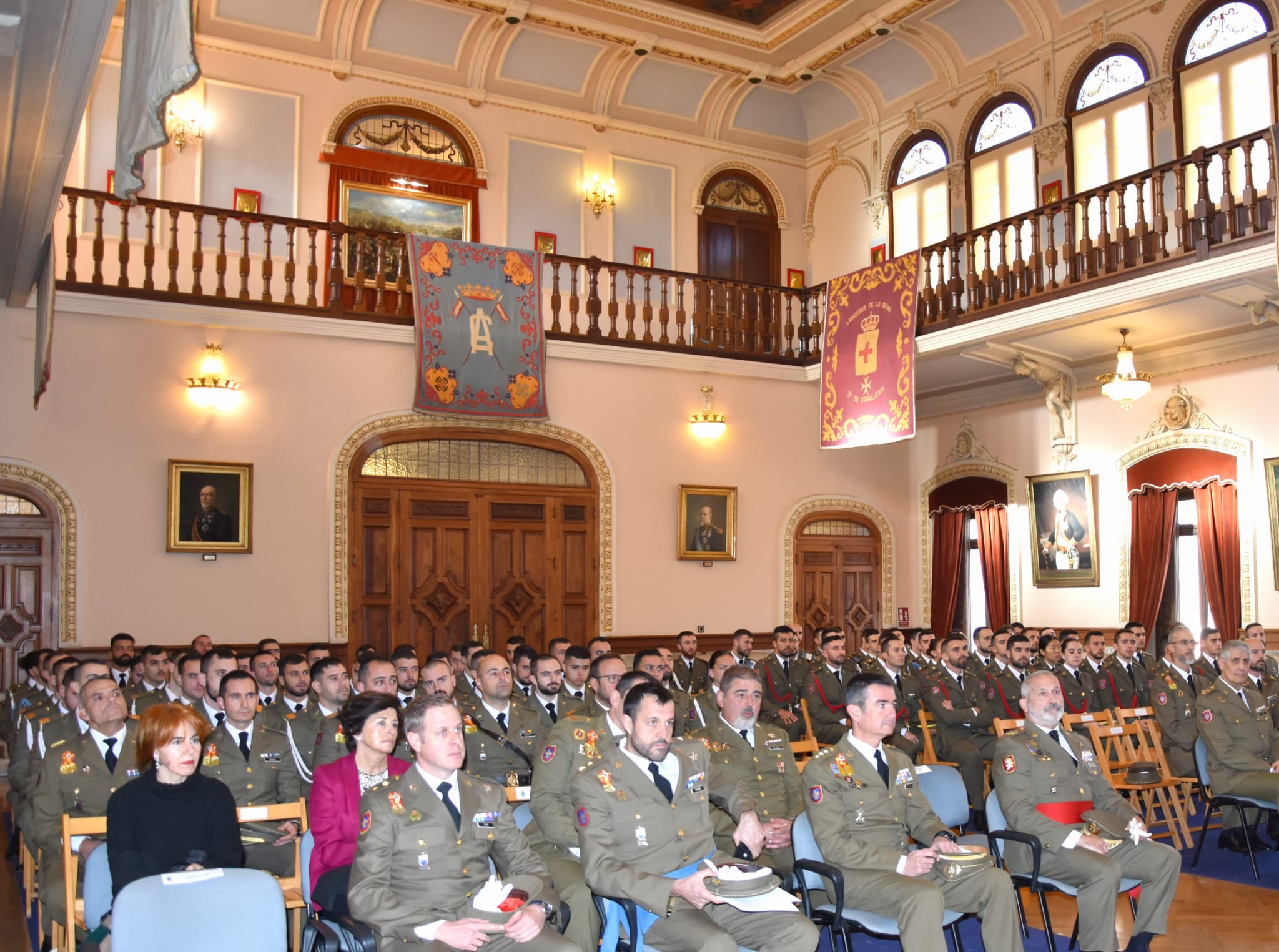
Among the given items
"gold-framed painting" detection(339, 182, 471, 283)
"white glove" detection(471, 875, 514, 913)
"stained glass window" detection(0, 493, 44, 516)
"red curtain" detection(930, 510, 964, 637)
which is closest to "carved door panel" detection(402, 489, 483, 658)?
"gold-framed painting" detection(339, 182, 471, 283)

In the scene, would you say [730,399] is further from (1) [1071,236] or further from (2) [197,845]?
(2) [197,845]

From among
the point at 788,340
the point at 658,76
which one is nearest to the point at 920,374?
the point at 788,340

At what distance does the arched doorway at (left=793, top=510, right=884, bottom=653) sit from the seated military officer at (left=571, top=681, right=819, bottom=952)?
350 inches

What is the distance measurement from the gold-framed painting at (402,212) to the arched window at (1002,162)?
6.04 m

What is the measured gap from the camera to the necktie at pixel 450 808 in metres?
3.86

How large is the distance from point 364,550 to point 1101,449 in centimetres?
767

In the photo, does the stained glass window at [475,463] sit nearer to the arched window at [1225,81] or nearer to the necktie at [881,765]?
the arched window at [1225,81]

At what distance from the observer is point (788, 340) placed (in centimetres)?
1334

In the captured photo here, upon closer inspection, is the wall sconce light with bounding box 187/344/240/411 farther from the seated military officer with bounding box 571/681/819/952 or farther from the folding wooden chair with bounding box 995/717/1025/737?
the folding wooden chair with bounding box 995/717/1025/737

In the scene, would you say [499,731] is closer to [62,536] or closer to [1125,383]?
[62,536]

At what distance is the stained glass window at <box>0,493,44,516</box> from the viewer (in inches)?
384

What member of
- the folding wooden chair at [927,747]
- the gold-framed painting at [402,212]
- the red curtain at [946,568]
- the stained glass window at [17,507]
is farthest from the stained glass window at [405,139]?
the folding wooden chair at [927,747]

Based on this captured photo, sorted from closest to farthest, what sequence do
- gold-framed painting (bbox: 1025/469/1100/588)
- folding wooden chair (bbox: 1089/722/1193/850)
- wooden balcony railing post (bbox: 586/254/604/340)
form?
folding wooden chair (bbox: 1089/722/1193/850) < gold-framed painting (bbox: 1025/469/1100/588) < wooden balcony railing post (bbox: 586/254/604/340)

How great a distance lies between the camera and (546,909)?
3727mm
